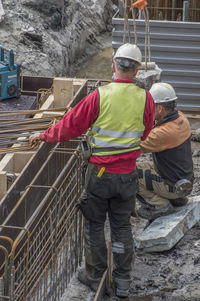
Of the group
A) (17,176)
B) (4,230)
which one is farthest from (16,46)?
(4,230)

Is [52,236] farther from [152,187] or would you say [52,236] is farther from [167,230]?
[152,187]

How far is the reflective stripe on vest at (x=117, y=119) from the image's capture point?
4184 mm

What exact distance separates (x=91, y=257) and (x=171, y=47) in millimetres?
6480

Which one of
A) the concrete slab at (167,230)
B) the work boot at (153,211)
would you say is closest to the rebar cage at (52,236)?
the concrete slab at (167,230)

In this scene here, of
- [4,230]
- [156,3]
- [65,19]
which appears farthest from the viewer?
[65,19]

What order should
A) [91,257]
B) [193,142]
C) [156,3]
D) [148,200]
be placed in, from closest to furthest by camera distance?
[91,257], [148,200], [193,142], [156,3]

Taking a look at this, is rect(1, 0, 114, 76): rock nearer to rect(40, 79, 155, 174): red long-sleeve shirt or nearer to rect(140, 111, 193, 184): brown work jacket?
rect(140, 111, 193, 184): brown work jacket

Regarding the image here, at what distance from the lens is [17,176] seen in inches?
192

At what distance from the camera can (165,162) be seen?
5.46 m

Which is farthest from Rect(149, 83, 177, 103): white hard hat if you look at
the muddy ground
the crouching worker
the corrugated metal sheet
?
the corrugated metal sheet

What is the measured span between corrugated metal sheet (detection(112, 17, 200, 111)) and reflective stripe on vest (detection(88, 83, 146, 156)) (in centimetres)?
595

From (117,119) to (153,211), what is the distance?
1.85 meters

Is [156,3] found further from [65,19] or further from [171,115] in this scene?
[171,115]

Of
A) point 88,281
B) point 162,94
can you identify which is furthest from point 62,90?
point 88,281
